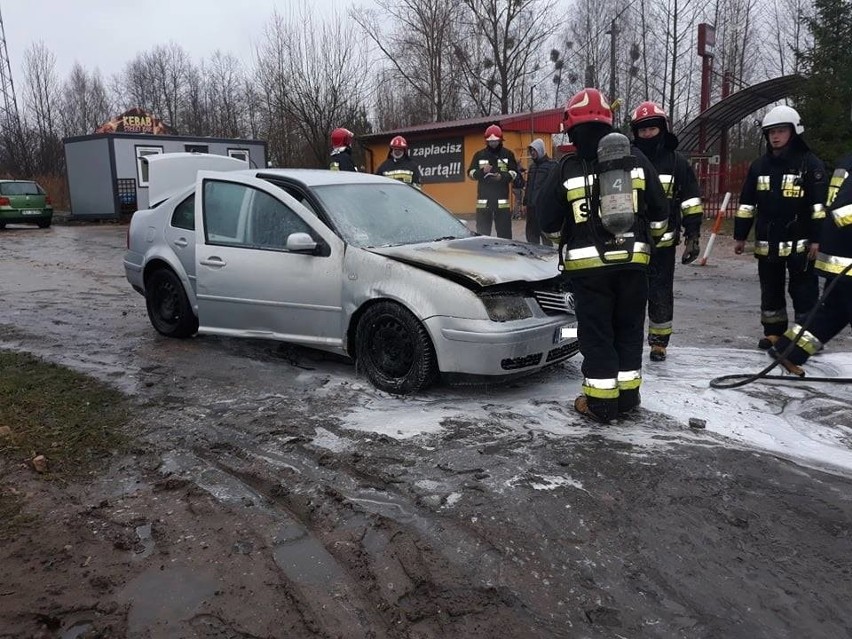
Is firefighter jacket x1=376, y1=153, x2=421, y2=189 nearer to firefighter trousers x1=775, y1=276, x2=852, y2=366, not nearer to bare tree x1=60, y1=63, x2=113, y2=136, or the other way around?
firefighter trousers x1=775, y1=276, x2=852, y2=366

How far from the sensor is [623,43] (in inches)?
1741

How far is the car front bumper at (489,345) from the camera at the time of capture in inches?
178

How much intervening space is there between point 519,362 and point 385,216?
1719 millimetres

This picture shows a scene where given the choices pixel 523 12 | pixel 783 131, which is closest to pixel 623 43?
pixel 523 12

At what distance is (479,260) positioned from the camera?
4934 mm

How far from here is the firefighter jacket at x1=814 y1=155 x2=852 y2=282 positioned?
4.77 m

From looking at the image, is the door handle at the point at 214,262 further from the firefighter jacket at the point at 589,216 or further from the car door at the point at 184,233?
the firefighter jacket at the point at 589,216

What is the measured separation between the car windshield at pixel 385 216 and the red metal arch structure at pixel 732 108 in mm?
13908

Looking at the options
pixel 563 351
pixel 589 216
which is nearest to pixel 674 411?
pixel 563 351

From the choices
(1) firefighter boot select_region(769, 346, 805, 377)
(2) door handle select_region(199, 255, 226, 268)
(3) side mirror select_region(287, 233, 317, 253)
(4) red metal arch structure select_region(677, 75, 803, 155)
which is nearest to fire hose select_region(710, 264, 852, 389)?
(1) firefighter boot select_region(769, 346, 805, 377)

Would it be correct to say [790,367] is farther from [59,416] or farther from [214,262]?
[59,416]

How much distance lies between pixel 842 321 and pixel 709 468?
6.93ft

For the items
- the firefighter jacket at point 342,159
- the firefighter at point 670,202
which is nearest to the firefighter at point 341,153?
the firefighter jacket at point 342,159

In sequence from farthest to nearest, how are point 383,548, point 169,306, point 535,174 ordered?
point 535,174
point 169,306
point 383,548
